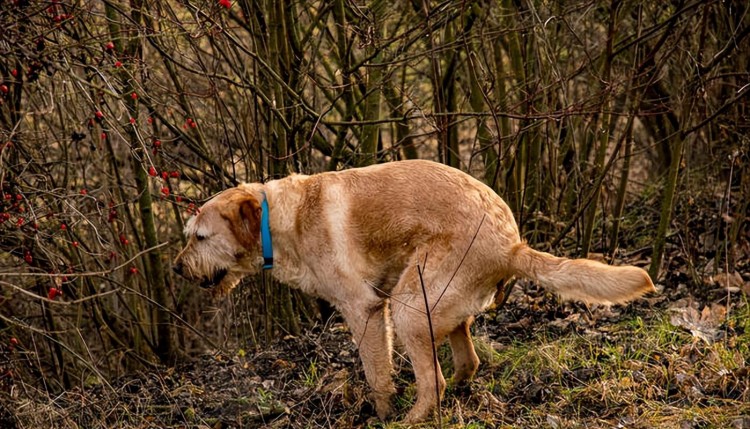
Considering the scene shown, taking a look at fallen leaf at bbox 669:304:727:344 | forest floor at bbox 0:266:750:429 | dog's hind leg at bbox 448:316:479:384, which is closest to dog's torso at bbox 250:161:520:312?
dog's hind leg at bbox 448:316:479:384

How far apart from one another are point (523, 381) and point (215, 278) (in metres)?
2.29

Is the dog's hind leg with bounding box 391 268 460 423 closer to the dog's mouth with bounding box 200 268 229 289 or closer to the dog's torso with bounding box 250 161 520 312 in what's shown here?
the dog's torso with bounding box 250 161 520 312

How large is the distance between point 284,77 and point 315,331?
232 cm

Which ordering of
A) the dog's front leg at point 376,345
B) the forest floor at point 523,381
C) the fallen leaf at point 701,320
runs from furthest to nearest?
the fallen leaf at point 701,320, the dog's front leg at point 376,345, the forest floor at point 523,381

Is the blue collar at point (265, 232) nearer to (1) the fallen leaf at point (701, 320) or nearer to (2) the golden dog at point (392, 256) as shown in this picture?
(2) the golden dog at point (392, 256)

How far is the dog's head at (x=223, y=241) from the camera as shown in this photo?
556 centimetres

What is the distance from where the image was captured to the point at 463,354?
5.64m

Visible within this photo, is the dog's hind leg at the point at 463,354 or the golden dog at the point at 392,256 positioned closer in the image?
the golden dog at the point at 392,256

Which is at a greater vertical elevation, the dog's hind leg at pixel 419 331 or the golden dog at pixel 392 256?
the golden dog at pixel 392 256

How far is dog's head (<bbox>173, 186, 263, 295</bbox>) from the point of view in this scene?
5562mm

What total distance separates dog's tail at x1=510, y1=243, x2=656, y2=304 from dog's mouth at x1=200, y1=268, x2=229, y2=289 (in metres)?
2.13

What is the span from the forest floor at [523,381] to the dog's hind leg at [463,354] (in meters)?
0.09

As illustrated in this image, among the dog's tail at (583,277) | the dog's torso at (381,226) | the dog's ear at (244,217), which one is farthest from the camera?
the dog's ear at (244,217)

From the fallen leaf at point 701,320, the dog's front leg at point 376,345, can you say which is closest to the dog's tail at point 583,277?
the dog's front leg at point 376,345
